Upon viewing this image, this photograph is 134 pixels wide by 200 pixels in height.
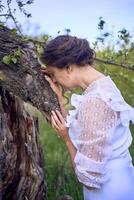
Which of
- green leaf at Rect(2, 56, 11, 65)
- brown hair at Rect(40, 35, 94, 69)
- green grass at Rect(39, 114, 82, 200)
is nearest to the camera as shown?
brown hair at Rect(40, 35, 94, 69)

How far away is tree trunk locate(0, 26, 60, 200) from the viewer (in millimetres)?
4453

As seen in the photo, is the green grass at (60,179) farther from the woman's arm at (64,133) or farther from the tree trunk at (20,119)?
the woman's arm at (64,133)

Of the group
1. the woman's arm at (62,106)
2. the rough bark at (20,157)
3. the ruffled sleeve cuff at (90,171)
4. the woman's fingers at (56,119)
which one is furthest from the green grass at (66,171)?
the ruffled sleeve cuff at (90,171)

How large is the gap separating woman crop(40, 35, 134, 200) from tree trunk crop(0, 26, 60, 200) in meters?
0.26

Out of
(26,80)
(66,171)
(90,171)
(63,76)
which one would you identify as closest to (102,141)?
(90,171)

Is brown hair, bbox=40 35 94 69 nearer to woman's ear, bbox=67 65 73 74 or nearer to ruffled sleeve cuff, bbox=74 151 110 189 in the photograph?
woman's ear, bbox=67 65 73 74

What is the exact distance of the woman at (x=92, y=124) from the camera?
3896 mm

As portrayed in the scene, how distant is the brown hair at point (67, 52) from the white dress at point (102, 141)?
17 cm

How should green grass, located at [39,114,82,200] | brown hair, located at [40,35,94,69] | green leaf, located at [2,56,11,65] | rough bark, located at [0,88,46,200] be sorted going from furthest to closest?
green grass, located at [39,114,82,200] → rough bark, located at [0,88,46,200] → green leaf, located at [2,56,11,65] → brown hair, located at [40,35,94,69]

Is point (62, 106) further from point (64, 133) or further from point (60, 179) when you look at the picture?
point (60, 179)

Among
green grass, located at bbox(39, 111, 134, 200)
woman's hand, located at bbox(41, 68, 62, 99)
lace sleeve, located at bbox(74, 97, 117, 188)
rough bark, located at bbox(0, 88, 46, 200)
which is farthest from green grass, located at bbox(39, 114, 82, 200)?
lace sleeve, located at bbox(74, 97, 117, 188)

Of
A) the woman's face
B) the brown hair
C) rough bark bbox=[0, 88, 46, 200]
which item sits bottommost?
rough bark bbox=[0, 88, 46, 200]

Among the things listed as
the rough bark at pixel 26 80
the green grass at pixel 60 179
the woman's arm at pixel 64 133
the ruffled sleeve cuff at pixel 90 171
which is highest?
the rough bark at pixel 26 80

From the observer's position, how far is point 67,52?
158 inches
